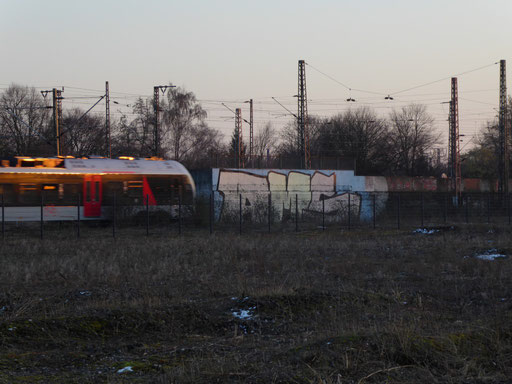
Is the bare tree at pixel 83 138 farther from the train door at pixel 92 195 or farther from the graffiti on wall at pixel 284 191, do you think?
the train door at pixel 92 195

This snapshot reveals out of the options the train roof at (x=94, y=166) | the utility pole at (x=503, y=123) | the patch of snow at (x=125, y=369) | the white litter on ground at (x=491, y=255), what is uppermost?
the utility pole at (x=503, y=123)

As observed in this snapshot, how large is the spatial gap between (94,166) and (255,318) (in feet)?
73.7

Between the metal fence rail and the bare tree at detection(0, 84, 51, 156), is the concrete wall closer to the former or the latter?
the metal fence rail

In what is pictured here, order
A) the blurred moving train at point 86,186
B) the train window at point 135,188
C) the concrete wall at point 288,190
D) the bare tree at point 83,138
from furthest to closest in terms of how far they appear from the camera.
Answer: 1. the bare tree at point 83,138
2. the concrete wall at point 288,190
3. the train window at point 135,188
4. the blurred moving train at point 86,186

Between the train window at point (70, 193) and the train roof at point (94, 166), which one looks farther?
the train window at point (70, 193)

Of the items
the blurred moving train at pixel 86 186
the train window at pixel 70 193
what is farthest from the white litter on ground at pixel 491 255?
the train window at pixel 70 193

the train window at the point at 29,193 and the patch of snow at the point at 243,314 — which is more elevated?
the train window at the point at 29,193

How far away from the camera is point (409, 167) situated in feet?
230

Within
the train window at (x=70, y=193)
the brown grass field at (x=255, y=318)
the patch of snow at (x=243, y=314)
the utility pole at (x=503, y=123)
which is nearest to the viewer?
the brown grass field at (x=255, y=318)

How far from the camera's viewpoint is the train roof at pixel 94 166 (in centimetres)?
2773

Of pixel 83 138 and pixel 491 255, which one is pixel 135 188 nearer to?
pixel 491 255

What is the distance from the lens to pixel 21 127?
5544 centimetres

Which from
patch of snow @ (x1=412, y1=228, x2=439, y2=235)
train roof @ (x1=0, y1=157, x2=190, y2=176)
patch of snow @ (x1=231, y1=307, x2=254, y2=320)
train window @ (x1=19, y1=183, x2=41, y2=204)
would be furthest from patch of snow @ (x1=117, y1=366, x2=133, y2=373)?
train roof @ (x1=0, y1=157, x2=190, y2=176)

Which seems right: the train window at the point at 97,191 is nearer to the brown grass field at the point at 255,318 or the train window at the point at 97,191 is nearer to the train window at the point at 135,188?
the train window at the point at 135,188
